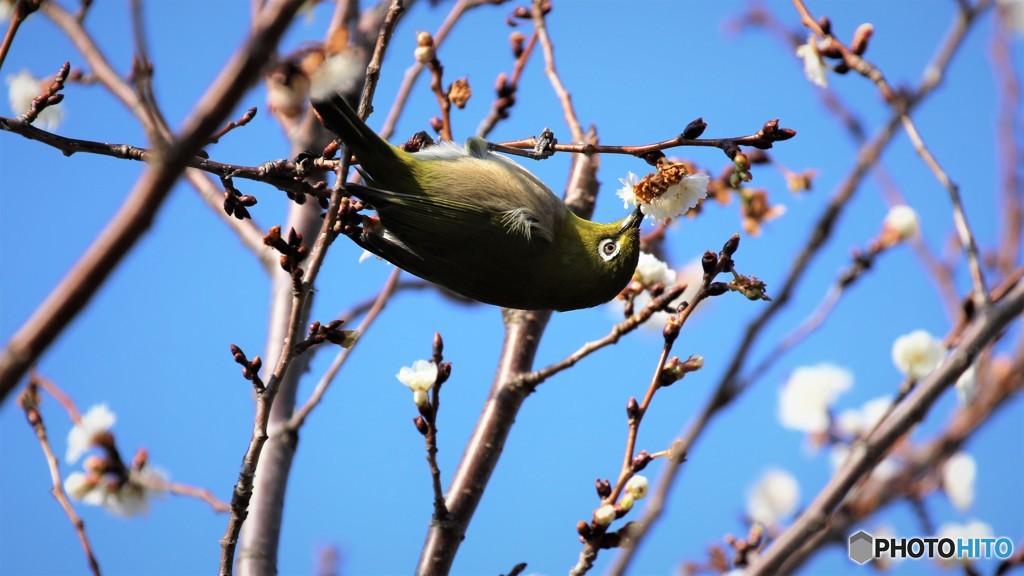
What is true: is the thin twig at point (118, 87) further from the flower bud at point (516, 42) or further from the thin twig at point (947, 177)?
the thin twig at point (947, 177)

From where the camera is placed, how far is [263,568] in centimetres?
373

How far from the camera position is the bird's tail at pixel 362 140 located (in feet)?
10.2

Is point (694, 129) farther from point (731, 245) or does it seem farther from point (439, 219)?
point (439, 219)

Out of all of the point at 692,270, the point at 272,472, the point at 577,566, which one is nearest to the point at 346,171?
the point at 577,566

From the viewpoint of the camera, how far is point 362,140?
3.26m

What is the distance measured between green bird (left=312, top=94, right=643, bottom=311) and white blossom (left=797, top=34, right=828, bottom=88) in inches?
33.6

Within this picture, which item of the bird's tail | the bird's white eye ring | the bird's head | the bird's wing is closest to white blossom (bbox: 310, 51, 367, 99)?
the bird's tail

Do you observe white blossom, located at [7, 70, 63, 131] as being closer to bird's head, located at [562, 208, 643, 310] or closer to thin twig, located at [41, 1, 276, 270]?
thin twig, located at [41, 1, 276, 270]

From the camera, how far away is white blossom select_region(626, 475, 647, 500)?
9.99ft

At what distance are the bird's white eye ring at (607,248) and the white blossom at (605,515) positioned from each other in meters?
1.17

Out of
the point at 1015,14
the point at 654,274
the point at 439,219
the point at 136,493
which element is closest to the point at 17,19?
the point at 439,219

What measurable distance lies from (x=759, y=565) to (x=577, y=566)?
4.39 ft

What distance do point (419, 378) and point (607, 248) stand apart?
1075mm

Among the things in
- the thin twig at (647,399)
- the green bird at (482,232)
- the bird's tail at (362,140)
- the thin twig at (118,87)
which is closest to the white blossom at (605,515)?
the thin twig at (647,399)
